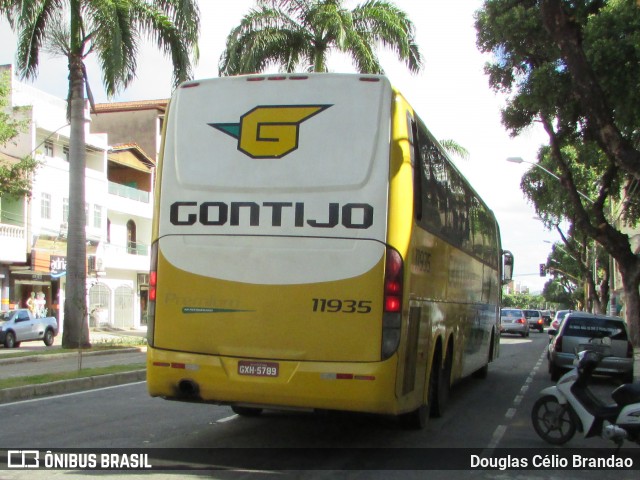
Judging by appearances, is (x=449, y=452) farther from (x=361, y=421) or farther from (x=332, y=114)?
(x=332, y=114)

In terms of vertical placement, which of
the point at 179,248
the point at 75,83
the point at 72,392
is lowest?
the point at 72,392

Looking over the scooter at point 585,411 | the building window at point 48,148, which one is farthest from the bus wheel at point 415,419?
the building window at point 48,148

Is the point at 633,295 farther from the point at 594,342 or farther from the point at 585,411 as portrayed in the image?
the point at 585,411

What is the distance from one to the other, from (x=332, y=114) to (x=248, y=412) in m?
4.61

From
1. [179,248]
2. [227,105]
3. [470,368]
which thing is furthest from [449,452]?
[470,368]

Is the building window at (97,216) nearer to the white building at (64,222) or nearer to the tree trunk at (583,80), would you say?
the white building at (64,222)

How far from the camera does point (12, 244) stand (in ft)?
115

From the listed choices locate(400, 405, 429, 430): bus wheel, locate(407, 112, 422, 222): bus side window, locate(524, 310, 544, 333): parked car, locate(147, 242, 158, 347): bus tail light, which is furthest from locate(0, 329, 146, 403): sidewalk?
locate(524, 310, 544, 333): parked car

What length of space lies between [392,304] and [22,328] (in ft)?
82.1

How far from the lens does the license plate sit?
24.0ft

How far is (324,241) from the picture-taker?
7344mm

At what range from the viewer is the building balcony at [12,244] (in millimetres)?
34531

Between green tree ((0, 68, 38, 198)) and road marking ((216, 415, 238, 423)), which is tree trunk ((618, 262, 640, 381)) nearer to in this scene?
green tree ((0, 68, 38, 198))

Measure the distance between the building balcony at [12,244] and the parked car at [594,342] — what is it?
2574 cm
